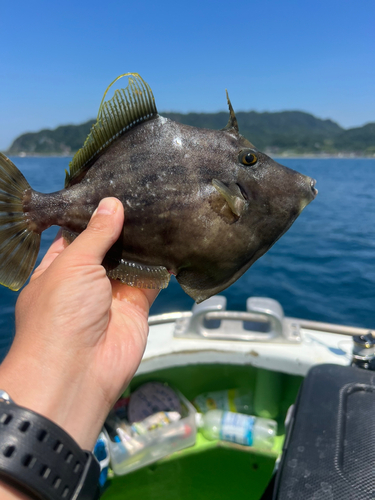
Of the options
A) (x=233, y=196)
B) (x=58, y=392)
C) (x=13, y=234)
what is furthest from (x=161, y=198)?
(x=58, y=392)

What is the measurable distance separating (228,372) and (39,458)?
3.24m

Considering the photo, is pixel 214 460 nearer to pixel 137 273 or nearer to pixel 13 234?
pixel 137 273

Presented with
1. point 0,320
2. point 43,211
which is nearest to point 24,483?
point 43,211

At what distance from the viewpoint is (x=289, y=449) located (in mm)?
2412

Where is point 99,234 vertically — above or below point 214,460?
above

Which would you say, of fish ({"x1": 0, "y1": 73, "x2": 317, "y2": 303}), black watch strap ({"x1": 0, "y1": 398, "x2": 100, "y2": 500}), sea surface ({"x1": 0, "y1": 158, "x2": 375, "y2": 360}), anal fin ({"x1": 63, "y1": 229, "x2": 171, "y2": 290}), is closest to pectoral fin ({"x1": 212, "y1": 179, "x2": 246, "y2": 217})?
fish ({"x1": 0, "y1": 73, "x2": 317, "y2": 303})

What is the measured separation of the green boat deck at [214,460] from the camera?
3.98 m

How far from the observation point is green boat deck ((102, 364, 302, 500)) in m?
3.98

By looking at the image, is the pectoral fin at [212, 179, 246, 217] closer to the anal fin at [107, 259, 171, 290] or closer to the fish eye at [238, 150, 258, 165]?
the fish eye at [238, 150, 258, 165]

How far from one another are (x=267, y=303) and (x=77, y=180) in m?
2.91

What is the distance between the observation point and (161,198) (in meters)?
2.11

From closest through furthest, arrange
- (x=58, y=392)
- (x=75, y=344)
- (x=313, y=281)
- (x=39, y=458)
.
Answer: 1. (x=39, y=458)
2. (x=58, y=392)
3. (x=75, y=344)
4. (x=313, y=281)

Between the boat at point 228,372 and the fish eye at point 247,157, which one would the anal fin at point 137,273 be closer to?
the fish eye at point 247,157

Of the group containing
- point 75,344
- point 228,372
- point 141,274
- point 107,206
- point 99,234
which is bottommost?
point 228,372
